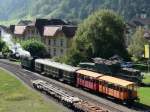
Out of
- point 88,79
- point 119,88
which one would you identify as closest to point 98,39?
point 88,79

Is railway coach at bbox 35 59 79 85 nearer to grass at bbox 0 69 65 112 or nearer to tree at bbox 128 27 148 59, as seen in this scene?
grass at bbox 0 69 65 112

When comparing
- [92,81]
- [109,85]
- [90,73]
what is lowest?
[109,85]

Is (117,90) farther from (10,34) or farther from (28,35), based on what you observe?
(10,34)

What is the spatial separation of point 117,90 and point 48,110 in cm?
959

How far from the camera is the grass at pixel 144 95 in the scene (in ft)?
188

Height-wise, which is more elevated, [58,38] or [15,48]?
[58,38]

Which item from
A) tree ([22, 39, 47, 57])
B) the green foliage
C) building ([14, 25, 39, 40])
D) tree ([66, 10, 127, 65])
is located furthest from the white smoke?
tree ([66, 10, 127, 65])

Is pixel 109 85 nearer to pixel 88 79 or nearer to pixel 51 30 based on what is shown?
pixel 88 79

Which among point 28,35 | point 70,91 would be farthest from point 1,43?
point 70,91

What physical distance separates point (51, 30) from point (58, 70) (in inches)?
2120

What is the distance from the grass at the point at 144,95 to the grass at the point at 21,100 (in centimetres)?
1173

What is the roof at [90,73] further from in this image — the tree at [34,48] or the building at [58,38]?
the building at [58,38]

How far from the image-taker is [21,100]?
194 feet

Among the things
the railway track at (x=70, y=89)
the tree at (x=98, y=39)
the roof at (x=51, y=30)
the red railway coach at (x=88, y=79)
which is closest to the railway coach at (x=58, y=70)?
the railway track at (x=70, y=89)
